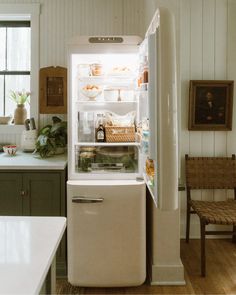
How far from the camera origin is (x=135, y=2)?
347 cm

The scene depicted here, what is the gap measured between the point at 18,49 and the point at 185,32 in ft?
5.94

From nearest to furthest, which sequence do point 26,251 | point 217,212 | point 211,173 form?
point 26,251, point 217,212, point 211,173

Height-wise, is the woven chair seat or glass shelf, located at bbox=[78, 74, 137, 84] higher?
glass shelf, located at bbox=[78, 74, 137, 84]

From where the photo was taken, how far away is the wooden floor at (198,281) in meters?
2.58

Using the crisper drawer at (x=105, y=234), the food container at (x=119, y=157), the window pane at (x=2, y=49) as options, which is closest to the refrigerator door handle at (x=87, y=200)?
the crisper drawer at (x=105, y=234)

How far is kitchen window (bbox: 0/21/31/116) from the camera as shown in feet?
11.9

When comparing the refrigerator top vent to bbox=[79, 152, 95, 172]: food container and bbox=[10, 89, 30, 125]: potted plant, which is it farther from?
bbox=[10, 89, 30, 125]: potted plant

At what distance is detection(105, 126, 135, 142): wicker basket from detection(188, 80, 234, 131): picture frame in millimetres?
1034

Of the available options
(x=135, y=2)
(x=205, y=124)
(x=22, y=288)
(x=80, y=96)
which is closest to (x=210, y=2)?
(x=135, y=2)

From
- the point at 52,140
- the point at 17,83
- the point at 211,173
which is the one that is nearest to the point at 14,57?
the point at 17,83

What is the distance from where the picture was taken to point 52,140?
310 cm

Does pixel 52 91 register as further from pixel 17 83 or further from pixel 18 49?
pixel 18 49

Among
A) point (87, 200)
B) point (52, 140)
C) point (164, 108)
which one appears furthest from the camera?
point (52, 140)

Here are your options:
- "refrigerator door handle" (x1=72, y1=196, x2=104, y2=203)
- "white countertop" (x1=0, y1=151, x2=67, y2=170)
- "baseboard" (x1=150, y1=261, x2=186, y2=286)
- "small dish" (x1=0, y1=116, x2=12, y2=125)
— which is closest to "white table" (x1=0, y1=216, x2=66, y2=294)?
"refrigerator door handle" (x1=72, y1=196, x2=104, y2=203)
